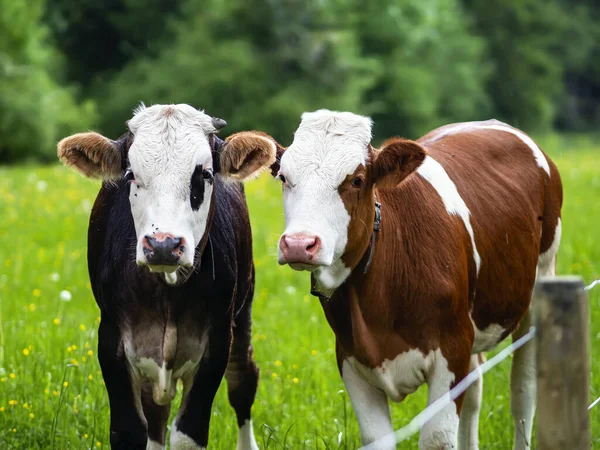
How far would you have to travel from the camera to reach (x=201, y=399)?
4.96 meters

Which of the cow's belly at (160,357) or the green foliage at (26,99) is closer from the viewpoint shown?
the cow's belly at (160,357)

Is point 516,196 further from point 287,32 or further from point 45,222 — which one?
point 287,32

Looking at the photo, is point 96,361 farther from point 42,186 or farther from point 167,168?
point 42,186

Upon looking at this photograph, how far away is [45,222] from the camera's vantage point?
1302cm

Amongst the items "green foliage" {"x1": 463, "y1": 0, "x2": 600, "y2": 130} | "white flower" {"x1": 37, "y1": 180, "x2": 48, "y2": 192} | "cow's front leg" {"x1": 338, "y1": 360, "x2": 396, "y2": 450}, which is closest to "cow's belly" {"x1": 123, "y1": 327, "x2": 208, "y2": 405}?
"cow's front leg" {"x1": 338, "y1": 360, "x2": 396, "y2": 450}

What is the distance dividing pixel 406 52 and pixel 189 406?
39999 millimetres

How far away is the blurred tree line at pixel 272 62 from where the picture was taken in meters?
28.8

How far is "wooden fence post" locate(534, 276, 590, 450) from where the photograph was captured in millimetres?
3006

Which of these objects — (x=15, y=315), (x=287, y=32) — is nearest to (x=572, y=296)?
(x=15, y=315)

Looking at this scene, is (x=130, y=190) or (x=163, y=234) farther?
(x=130, y=190)

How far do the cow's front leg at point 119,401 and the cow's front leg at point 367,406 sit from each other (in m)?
1.04

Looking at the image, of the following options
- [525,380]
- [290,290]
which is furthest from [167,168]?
[290,290]

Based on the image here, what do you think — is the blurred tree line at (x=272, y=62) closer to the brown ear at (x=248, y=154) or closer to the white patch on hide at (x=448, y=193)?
the white patch on hide at (x=448, y=193)

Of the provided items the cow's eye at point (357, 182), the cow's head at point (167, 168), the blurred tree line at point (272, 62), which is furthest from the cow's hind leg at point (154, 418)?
the blurred tree line at point (272, 62)
